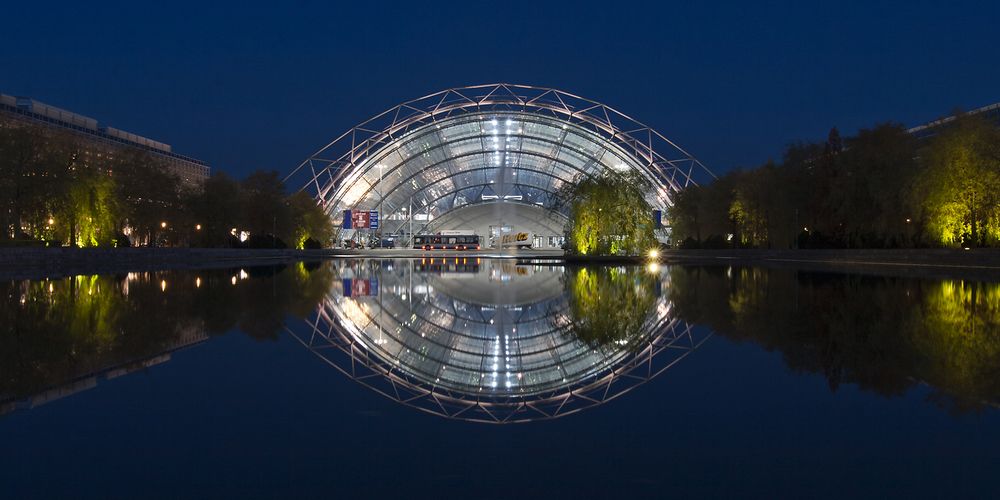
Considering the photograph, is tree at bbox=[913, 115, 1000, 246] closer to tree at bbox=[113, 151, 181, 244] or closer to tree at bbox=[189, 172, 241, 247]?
tree at bbox=[113, 151, 181, 244]

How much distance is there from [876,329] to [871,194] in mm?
40508

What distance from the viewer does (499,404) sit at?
30.3 ft

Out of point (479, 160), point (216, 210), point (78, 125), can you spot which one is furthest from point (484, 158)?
point (78, 125)

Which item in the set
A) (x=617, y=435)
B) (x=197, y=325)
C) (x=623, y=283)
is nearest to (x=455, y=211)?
(x=623, y=283)

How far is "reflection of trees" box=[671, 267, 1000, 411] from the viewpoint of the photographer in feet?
32.3

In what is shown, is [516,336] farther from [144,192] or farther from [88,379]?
[144,192]

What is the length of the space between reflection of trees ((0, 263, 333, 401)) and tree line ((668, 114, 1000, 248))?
35.8 meters

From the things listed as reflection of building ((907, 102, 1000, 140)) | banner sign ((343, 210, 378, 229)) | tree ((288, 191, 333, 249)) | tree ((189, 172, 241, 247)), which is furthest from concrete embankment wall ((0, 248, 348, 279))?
reflection of building ((907, 102, 1000, 140))

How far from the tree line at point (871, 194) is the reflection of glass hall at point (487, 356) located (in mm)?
32462

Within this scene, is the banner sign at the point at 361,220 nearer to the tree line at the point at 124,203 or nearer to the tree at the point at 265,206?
the tree line at the point at 124,203

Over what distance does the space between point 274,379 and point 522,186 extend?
10702 centimetres

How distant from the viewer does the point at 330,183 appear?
332 ft

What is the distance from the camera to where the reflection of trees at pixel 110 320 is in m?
10.6

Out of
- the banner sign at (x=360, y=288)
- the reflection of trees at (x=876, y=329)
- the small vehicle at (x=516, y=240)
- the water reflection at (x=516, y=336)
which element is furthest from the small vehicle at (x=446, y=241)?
the reflection of trees at (x=876, y=329)
